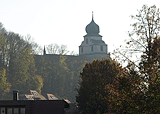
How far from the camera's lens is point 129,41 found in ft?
76.1

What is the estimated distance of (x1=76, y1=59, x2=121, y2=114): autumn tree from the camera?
4244cm

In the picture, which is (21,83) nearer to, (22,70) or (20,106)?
(22,70)

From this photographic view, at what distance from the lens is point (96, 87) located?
43.2 metres

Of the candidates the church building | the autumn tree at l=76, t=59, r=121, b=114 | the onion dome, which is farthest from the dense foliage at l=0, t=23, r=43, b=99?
the onion dome

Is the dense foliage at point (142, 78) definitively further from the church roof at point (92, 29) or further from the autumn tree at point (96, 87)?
the church roof at point (92, 29)

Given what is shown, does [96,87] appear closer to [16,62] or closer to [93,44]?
[16,62]

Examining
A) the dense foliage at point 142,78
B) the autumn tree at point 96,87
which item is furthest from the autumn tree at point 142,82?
the autumn tree at point 96,87

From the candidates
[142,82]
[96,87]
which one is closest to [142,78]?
[142,82]

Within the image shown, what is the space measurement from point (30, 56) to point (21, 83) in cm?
707

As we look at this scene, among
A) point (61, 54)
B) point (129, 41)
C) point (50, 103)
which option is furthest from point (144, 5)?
point (61, 54)

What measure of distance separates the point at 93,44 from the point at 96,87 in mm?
90292

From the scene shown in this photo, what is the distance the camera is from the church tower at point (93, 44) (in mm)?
132625

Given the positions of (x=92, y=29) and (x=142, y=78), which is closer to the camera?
(x=142, y=78)

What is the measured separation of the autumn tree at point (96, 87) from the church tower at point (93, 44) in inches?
3383
